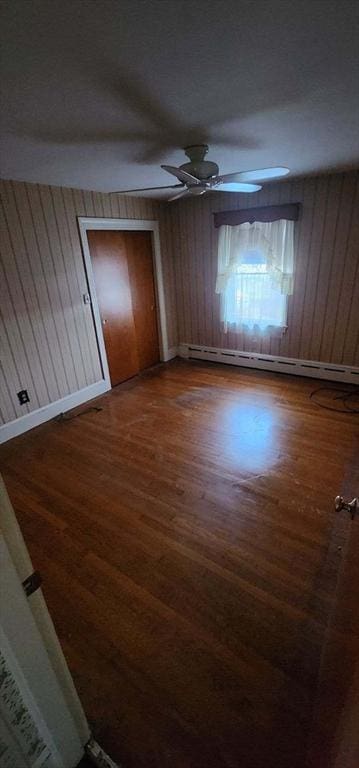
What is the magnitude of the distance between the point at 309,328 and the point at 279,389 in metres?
0.86

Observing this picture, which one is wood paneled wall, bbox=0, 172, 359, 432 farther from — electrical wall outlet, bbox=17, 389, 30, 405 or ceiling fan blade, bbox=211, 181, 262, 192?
ceiling fan blade, bbox=211, 181, 262, 192

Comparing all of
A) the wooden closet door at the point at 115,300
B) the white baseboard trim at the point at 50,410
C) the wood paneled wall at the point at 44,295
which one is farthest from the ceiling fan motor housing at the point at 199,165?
the white baseboard trim at the point at 50,410

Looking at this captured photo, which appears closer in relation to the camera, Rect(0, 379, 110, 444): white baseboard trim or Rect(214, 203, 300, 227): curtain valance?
Rect(0, 379, 110, 444): white baseboard trim

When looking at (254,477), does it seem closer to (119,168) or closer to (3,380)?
(3,380)

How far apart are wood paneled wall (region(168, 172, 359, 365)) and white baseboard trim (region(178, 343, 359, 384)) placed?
78 millimetres

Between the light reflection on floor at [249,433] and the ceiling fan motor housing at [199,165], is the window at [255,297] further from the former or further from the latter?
the ceiling fan motor housing at [199,165]

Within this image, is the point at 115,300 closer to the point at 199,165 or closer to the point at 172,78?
the point at 199,165

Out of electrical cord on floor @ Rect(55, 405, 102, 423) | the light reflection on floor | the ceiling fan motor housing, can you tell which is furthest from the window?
electrical cord on floor @ Rect(55, 405, 102, 423)

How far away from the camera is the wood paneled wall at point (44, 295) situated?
2797 millimetres

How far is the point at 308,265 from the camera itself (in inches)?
143

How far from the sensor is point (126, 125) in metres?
1.74

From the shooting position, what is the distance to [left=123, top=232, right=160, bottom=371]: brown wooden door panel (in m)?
4.06

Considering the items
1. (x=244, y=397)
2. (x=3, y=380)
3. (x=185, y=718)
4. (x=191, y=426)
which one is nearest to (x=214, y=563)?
(x=185, y=718)

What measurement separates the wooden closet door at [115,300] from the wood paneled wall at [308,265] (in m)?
1.03
